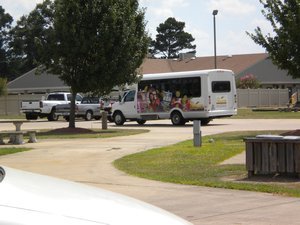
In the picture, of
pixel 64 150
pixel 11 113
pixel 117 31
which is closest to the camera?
pixel 64 150

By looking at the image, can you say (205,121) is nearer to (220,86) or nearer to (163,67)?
(220,86)

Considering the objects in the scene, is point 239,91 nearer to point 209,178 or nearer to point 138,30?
point 138,30

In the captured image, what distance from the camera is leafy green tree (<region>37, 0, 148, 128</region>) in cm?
2512

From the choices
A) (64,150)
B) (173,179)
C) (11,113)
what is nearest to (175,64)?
(11,113)

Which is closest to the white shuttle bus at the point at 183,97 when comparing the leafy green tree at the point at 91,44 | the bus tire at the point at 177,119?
the bus tire at the point at 177,119

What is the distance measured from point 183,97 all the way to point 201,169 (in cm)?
1825

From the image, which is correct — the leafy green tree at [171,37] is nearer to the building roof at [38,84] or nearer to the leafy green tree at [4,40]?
the leafy green tree at [4,40]

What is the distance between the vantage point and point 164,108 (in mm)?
31125

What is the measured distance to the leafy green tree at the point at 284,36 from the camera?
1895 centimetres

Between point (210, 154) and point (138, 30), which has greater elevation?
point (138, 30)

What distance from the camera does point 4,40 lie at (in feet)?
301

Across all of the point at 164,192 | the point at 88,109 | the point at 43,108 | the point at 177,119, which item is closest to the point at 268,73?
the point at 88,109

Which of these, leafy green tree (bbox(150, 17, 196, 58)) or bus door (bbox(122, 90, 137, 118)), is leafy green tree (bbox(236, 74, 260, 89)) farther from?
leafy green tree (bbox(150, 17, 196, 58))

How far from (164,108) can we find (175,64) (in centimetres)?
4184
